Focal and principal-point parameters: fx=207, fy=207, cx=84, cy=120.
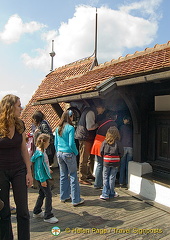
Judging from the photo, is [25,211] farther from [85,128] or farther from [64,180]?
[85,128]

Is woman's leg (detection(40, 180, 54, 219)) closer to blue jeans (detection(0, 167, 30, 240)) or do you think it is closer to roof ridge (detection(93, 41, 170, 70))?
blue jeans (detection(0, 167, 30, 240))

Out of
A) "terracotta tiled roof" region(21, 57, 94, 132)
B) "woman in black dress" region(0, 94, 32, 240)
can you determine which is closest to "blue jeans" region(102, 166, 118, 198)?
"woman in black dress" region(0, 94, 32, 240)

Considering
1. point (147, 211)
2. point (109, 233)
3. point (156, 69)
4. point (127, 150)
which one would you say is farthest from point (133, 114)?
point (109, 233)

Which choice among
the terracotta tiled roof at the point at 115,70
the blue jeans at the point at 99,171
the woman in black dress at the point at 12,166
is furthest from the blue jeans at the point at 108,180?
the woman in black dress at the point at 12,166

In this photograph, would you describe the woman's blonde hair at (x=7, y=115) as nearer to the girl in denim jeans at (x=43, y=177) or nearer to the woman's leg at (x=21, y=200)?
the woman's leg at (x=21, y=200)

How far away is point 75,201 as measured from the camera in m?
3.55

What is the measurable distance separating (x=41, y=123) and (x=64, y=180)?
4.31 ft

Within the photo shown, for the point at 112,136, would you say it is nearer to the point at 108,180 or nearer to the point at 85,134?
the point at 108,180

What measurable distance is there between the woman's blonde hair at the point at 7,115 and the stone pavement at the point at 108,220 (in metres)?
1.48

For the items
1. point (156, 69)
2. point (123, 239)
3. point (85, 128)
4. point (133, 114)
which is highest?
point (156, 69)

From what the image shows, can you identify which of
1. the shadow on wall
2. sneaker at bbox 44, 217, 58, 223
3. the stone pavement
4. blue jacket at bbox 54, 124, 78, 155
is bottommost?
the stone pavement

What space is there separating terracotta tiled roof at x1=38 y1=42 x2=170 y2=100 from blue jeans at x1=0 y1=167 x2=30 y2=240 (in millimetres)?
2371

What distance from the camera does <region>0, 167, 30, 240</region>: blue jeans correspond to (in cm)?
218

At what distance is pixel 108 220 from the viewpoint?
3.08 metres
